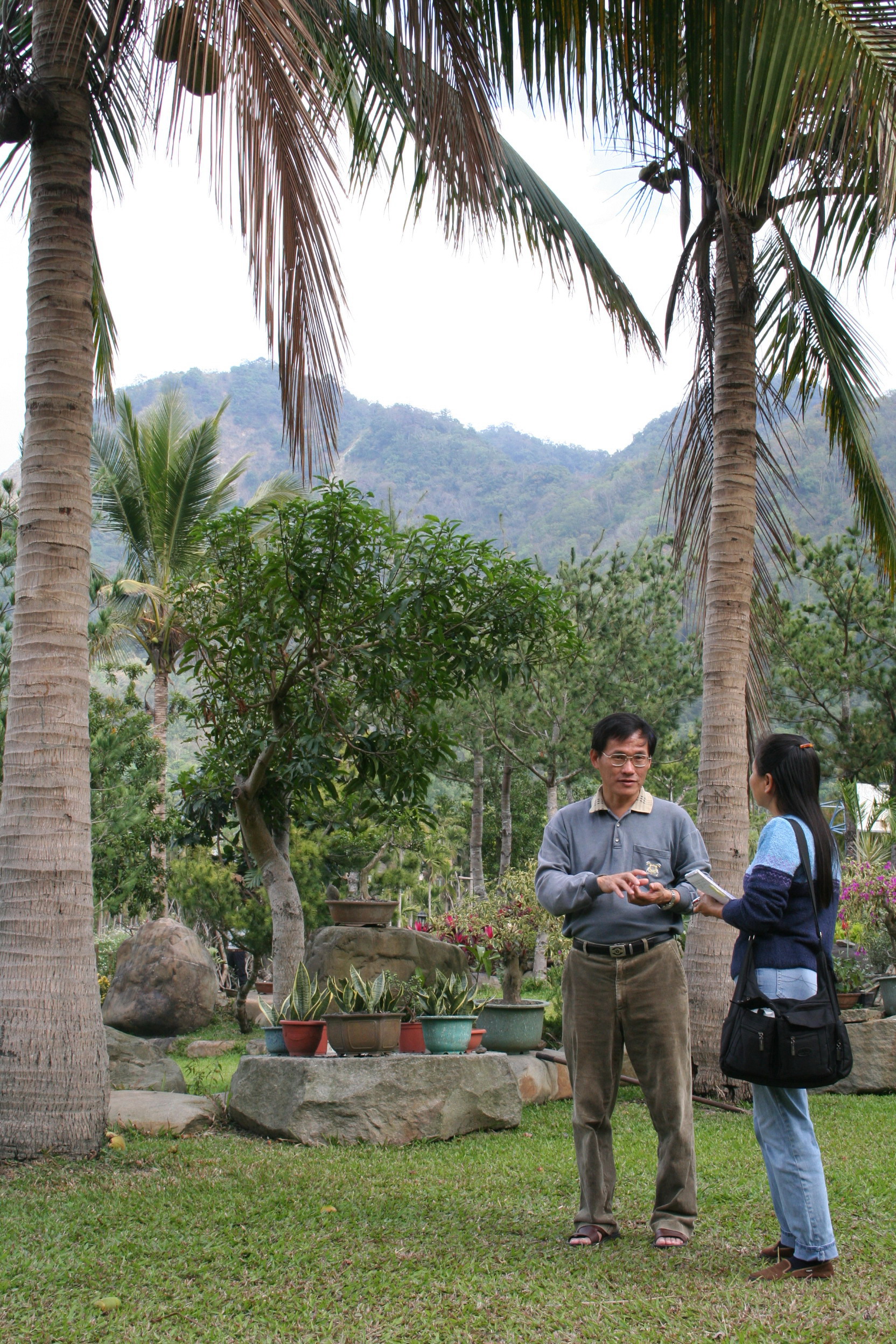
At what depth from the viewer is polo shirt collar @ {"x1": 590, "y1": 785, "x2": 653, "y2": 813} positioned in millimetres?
3578

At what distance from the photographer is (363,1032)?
6059mm

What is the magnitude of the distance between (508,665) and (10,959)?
147 inches

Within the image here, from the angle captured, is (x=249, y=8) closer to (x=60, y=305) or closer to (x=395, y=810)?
(x=60, y=305)

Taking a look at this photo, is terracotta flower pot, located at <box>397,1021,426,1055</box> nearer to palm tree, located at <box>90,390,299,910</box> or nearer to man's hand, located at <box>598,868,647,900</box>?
man's hand, located at <box>598,868,647,900</box>

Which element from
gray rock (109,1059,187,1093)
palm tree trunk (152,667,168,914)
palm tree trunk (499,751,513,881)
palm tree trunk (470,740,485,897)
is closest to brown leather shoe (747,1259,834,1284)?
gray rock (109,1059,187,1093)

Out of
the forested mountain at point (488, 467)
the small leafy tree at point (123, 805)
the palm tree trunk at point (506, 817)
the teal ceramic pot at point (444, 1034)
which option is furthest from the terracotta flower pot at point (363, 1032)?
the forested mountain at point (488, 467)

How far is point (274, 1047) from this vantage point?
6.35 metres

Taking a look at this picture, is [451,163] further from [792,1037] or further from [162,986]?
[162,986]

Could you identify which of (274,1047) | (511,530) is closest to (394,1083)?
(274,1047)

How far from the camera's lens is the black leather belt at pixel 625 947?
3406 millimetres

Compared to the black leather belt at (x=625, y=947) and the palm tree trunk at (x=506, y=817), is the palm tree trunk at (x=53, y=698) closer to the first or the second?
the black leather belt at (x=625, y=947)

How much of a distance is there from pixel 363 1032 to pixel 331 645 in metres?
2.52

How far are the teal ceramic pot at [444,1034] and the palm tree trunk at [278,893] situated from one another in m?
1.40

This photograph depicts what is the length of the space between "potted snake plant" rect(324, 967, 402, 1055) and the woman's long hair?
11.6 ft
